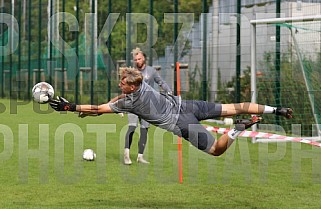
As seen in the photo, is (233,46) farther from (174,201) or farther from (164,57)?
(174,201)

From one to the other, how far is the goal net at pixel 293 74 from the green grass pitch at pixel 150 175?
1142 millimetres

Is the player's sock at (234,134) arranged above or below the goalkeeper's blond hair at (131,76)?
below

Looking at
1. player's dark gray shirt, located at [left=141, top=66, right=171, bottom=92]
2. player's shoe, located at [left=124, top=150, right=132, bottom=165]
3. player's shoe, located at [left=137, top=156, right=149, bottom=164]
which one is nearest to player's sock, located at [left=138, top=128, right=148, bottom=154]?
player's shoe, located at [left=137, top=156, right=149, bottom=164]

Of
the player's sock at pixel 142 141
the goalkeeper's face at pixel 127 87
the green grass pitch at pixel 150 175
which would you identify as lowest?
the green grass pitch at pixel 150 175

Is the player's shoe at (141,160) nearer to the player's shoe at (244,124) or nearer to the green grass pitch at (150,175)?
the green grass pitch at (150,175)

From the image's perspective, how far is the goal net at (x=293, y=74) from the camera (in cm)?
1569

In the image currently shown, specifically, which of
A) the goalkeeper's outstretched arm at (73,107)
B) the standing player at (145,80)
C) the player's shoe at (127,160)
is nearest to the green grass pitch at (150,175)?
the player's shoe at (127,160)

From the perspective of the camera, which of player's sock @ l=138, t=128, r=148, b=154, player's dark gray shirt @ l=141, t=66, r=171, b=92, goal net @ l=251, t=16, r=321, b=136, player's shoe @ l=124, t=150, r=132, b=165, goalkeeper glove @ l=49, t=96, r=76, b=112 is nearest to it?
goalkeeper glove @ l=49, t=96, r=76, b=112

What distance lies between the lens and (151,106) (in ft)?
28.5

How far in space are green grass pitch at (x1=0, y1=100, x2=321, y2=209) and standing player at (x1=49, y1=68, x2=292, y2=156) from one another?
2.68 feet

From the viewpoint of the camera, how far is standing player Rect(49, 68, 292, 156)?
845 centimetres

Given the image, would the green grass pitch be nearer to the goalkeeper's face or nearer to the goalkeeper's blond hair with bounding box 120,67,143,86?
the goalkeeper's face

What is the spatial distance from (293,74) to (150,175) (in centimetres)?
727

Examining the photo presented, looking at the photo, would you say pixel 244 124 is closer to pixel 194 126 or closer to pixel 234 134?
pixel 234 134
